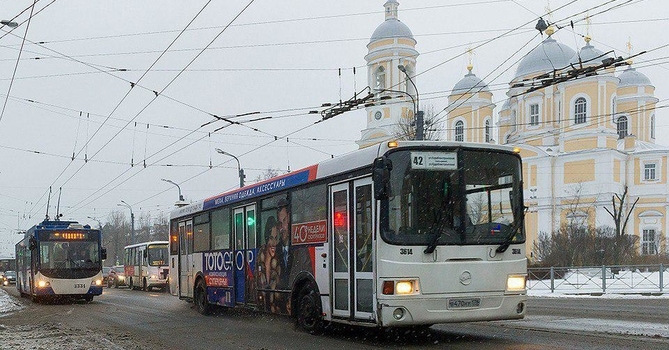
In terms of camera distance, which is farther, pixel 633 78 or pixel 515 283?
pixel 633 78

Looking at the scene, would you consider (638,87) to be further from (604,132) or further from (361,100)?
(361,100)

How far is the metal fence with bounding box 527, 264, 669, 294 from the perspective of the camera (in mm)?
29062

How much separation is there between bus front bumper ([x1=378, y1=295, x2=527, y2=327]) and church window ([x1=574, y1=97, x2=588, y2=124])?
6003 centimetres

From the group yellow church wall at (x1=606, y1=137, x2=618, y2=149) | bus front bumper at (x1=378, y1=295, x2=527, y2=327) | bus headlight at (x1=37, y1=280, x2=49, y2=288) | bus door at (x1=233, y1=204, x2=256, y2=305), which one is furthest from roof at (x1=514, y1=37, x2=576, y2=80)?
bus front bumper at (x1=378, y1=295, x2=527, y2=327)

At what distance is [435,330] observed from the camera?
12547mm

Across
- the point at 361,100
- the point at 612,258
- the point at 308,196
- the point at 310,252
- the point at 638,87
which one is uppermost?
the point at 638,87

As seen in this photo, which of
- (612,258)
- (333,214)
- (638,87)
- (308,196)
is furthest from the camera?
(638,87)

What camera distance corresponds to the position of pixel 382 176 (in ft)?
33.3

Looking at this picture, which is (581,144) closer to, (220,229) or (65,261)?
(65,261)

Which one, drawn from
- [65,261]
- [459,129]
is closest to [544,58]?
[459,129]

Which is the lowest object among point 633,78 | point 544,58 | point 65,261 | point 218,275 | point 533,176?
point 65,261

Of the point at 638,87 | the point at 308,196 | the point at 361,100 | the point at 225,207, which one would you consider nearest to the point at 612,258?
the point at 361,100

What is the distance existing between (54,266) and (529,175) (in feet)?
169

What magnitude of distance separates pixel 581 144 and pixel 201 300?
55.4 metres
